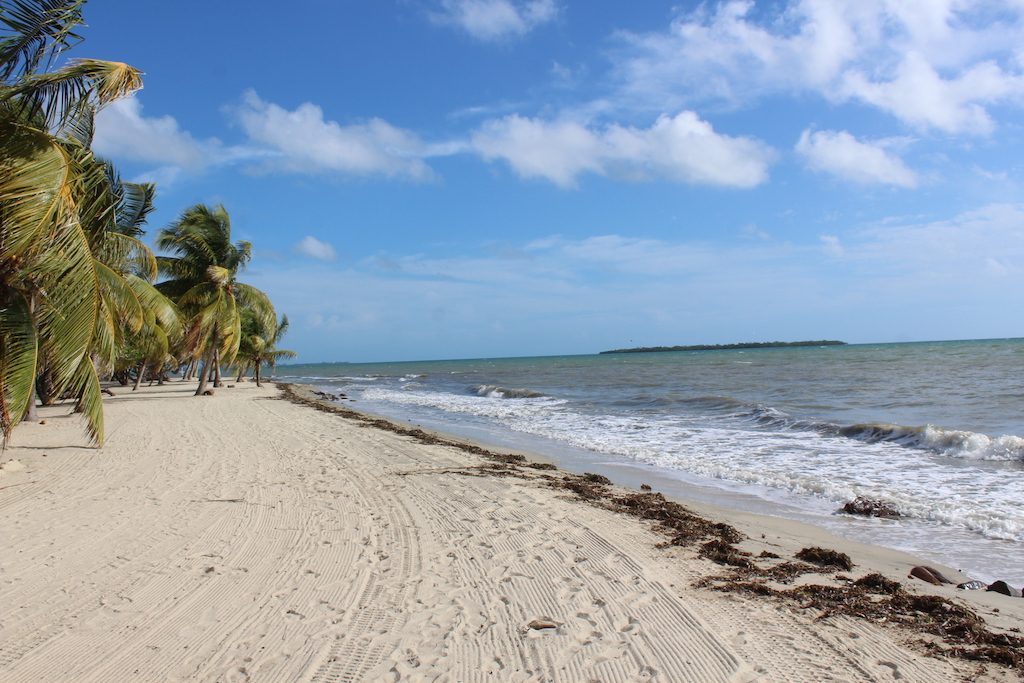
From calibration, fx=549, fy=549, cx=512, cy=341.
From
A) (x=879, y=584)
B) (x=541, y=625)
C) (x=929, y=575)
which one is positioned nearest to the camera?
(x=541, y=625)

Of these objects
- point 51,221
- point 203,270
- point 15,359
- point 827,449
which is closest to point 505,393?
point 203,270

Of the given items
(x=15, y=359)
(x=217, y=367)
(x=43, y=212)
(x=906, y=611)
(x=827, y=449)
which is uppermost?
(x=43, y=212)

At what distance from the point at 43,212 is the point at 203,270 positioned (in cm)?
1873

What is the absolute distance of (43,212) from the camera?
5328 millimetres

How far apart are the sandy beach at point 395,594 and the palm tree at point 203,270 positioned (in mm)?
16004

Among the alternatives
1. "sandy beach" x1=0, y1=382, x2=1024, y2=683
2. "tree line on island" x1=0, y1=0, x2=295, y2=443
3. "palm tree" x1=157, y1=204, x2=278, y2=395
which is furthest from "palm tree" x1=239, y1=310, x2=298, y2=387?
"sandy beach" x1=0, y1=382, x2=1024, y2=683

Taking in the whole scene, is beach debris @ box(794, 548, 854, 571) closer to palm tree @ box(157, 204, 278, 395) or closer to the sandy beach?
the sandy beach

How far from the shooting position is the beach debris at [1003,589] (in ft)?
14.0

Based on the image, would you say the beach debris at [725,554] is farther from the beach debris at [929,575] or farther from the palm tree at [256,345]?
the palm tree at [256,345]

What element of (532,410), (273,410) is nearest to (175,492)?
(273,410)

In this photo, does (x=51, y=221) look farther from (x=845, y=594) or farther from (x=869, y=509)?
(x=869, y=509)

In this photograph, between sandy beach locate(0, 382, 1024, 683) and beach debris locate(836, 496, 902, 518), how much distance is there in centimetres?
107

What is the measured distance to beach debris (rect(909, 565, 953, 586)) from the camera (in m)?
4.45

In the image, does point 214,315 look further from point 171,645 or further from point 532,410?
point 171,645
